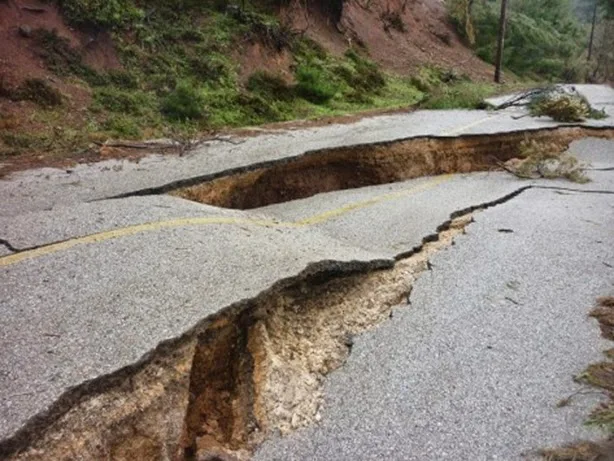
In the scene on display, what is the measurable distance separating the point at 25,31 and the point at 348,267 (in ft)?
31.6

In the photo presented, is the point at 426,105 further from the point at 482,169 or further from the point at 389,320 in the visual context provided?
the point at 389,320

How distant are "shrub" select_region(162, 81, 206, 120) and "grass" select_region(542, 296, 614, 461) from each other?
878 cm

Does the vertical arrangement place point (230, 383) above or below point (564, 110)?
below

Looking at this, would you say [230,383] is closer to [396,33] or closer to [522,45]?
[396,33]

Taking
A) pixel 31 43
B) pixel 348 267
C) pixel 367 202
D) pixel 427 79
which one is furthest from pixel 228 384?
pixel 427 79

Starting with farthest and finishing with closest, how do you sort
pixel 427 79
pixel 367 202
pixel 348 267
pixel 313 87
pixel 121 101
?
pixel 427 79 < pixel 313 87 < pixel 121 101 < pixel 367 202 < pixel 348 267

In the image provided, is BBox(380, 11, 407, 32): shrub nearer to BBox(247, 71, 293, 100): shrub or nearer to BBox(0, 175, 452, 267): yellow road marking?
BBox(247, 71, 293, 100): shrub

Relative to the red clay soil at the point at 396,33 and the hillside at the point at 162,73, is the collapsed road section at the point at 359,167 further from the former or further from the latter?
the red clay soil at the point at 396,33

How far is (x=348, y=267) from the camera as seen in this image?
178 inches

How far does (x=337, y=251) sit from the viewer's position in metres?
4.88

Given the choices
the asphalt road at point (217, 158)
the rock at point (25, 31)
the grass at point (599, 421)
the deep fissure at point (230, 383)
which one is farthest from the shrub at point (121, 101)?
the grass at point (599, 421)

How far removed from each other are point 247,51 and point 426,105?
545 centimetres

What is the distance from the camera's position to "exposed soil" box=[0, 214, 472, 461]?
2.57 meters

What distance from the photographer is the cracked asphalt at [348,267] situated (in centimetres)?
297
